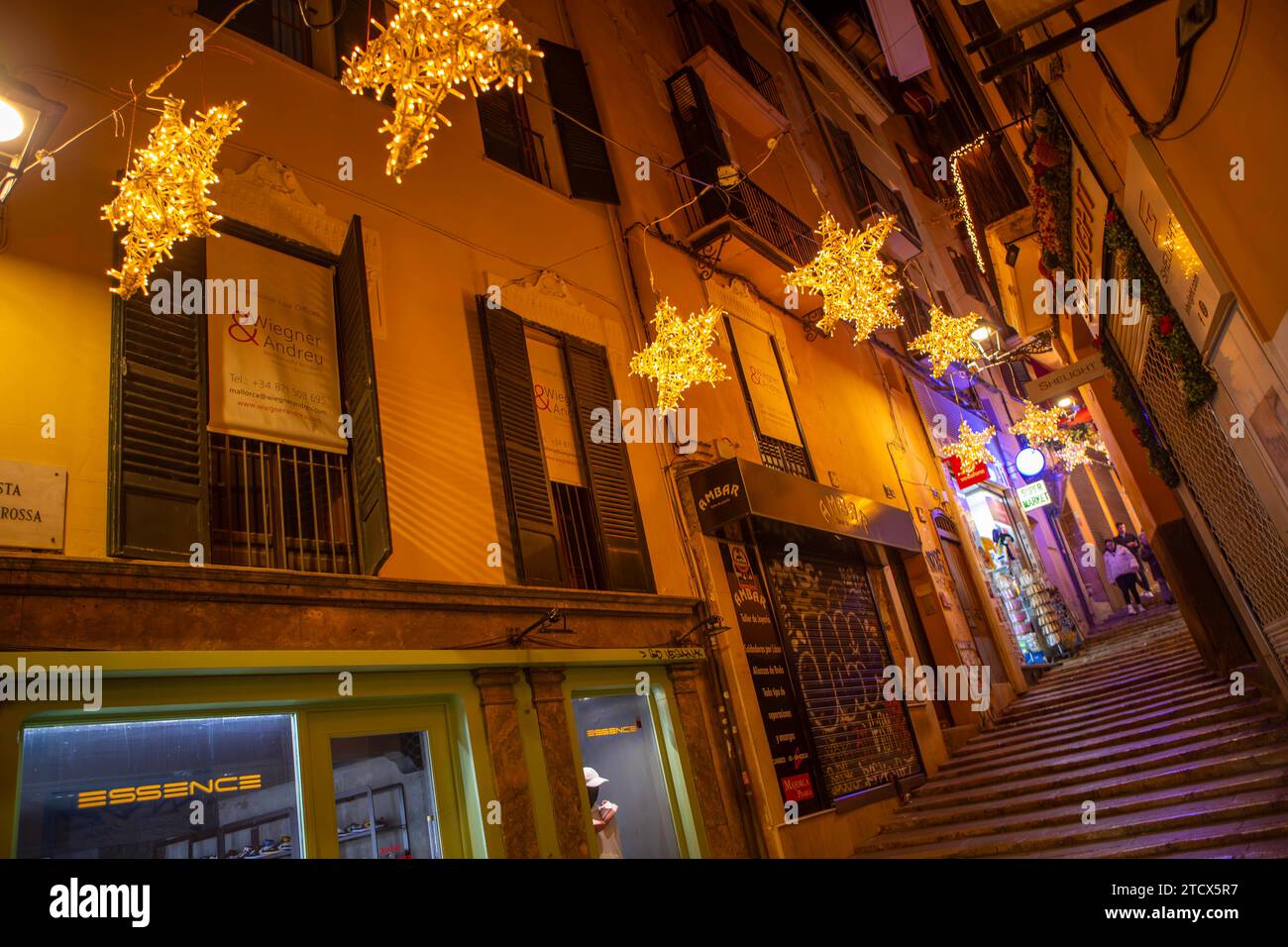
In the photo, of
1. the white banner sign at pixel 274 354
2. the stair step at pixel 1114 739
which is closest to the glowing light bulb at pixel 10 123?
the white banner sign at pixel 274 354

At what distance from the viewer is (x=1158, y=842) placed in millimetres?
6262

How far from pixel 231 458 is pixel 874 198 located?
1627 centimetres

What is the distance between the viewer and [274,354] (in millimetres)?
5914

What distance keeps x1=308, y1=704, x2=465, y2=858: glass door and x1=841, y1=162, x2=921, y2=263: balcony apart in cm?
1396

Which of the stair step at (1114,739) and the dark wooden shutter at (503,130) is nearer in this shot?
the stair step at (1114,739)

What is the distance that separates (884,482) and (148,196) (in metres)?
12.0

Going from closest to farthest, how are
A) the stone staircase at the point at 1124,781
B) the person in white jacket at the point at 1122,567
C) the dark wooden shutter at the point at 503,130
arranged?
the stone staircase at the point at 1124,781
the dark wooden shutter at the point at 503,130
the person in white jacket at the point at 1122,567

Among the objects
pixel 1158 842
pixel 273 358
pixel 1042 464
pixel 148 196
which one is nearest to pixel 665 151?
pixel 273 358

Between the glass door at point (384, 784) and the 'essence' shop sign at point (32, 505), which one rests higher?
the 'essence' shop sign at point (32, 505)

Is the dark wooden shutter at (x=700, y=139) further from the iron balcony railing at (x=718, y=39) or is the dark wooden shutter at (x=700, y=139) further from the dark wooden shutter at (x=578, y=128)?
the dark wooden shutter at (x=578, y=128)

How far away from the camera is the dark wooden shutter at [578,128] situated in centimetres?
1012

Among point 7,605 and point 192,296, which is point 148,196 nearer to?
point 192,296

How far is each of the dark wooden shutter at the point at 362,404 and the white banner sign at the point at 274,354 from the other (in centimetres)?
13

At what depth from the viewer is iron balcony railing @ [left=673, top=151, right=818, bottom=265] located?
36.6ft
